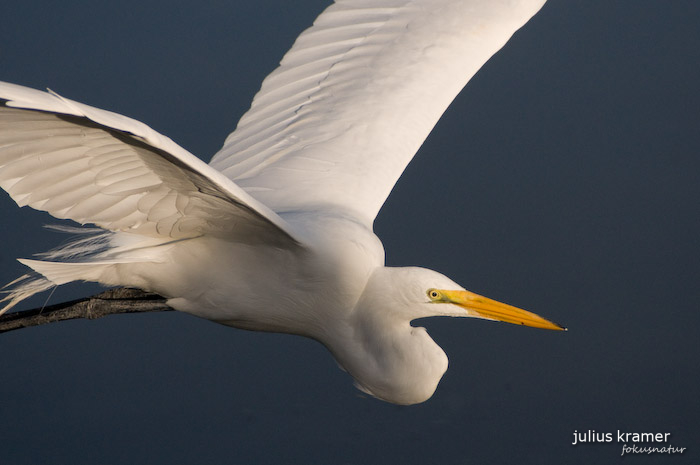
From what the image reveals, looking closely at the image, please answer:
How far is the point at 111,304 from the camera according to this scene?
2977 millimetres

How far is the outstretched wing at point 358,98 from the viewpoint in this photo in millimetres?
2879

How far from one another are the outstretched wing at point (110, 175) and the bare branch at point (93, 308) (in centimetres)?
60

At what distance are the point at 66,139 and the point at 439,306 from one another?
3.55 ft

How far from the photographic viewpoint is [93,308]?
301 cm

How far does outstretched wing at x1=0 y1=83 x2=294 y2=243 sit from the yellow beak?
0.49 meters

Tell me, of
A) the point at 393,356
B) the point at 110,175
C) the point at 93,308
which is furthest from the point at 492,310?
the point at 93,308

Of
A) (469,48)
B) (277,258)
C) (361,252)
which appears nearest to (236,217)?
(277,258)

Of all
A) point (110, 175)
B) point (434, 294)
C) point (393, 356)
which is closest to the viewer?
point (110, 175)

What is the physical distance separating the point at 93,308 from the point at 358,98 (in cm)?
126

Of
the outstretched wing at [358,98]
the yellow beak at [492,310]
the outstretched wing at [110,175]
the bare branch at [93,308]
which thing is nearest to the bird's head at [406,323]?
the yellow beak at [492,310]

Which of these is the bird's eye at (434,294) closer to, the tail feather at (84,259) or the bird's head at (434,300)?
the bird's head at (434,300)

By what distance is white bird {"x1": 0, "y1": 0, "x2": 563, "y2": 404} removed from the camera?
194 centimetres

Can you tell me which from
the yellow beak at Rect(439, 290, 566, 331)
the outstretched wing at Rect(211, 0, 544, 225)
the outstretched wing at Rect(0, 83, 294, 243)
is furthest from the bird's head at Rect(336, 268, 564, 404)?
the outstretched wing at Rect(211, 0, 544, 225)

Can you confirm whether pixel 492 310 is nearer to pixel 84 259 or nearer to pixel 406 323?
pixel 406 323
